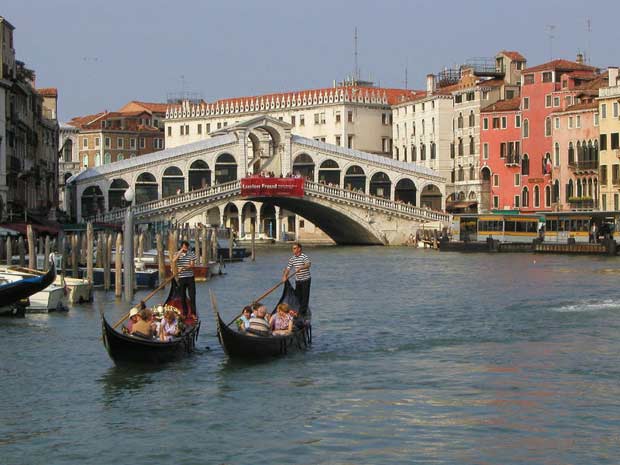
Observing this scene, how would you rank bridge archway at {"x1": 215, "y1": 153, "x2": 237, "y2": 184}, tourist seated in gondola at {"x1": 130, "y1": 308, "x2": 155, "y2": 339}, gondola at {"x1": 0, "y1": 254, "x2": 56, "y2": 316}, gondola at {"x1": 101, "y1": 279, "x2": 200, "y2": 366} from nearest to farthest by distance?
gondola at {"x1": 101, "y1": 279, "x2": 200, "y2": 366} → tourist seated in gondola at {"x1": 130, "y1": 308, "x2": 155, "y2": 339} → gondola at {"x1": 0, "y1": 254, "x2": 56, "y2": 316} → bridge archway at {"x1": 215, "y1": 153, "x2": 237, "y2": 184}

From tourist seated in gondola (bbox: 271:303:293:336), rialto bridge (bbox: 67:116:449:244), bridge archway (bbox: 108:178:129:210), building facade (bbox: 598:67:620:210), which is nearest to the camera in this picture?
tourist seated in gondola (bbox: 271:303:293:336)

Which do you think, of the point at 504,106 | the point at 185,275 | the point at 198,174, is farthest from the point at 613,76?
the point at 185,275

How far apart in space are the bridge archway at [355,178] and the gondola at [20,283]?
3517 cm

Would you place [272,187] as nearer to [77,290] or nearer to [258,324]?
[77,290]

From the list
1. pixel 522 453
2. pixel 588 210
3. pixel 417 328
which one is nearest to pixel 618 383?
pixel 522 453

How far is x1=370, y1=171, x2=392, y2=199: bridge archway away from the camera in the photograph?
2179 inches

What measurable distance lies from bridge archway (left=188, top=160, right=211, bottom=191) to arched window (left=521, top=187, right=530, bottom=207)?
11.8 m

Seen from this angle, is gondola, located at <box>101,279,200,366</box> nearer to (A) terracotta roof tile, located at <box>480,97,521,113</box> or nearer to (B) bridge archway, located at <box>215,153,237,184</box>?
(B) bridge archway, located at <box>215,153,237,184</box>

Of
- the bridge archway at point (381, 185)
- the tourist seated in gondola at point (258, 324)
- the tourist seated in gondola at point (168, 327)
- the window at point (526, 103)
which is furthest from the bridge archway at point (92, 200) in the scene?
the tourist seated in gondola at point (258, 324)

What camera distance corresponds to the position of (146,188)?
5209 cm

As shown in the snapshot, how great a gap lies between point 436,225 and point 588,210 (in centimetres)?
584

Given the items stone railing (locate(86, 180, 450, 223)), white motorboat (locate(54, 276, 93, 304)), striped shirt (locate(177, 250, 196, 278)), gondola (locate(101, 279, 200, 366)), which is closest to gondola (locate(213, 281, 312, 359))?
gondola (locate(101, 279, 200, 366))

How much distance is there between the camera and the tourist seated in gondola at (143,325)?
599 inches

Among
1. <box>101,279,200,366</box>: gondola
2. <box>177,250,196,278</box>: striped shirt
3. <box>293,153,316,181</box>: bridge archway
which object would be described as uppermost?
<box>293,153,316,181</box>: bridge archway
